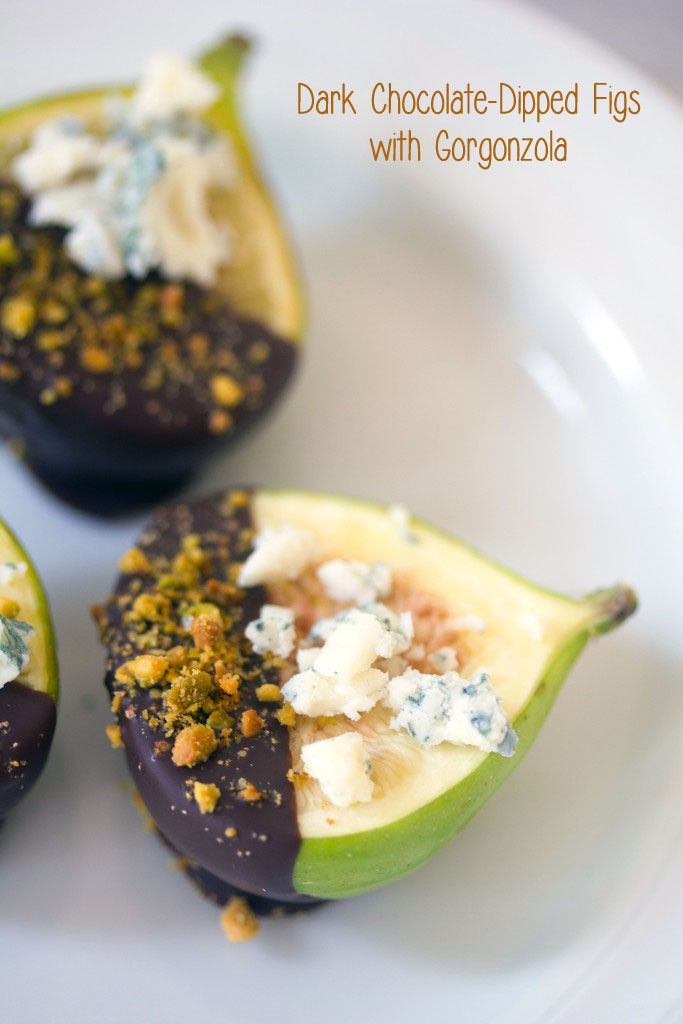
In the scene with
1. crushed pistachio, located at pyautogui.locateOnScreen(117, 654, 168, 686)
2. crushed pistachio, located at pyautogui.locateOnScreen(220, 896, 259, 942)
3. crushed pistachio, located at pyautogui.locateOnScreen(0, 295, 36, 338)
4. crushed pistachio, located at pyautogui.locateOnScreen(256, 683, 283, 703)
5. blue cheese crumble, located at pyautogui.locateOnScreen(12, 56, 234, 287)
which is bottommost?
crushed pistachio, located at pyautogui.locateOnScreen(220, 896, 259, 942)

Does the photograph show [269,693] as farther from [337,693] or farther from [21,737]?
[21,737]

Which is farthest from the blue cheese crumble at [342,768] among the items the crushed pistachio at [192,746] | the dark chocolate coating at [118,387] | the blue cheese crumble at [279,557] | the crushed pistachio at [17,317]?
the crushed pistachio at [17,317]

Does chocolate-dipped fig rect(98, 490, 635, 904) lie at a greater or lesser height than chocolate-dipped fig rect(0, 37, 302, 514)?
lesser

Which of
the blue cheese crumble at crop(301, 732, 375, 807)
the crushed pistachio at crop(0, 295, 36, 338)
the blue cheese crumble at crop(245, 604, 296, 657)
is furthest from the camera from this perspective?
the crushed pistachio at crop(0, 295, 36, 338)

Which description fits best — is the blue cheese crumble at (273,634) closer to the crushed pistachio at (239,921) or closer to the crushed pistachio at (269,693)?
the crushed pistachio at (269,693)

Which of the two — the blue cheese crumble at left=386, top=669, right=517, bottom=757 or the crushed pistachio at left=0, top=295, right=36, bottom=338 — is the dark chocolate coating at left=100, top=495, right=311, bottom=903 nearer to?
the blue cheese crumble at left=386, top=669, right=517, bottom=757

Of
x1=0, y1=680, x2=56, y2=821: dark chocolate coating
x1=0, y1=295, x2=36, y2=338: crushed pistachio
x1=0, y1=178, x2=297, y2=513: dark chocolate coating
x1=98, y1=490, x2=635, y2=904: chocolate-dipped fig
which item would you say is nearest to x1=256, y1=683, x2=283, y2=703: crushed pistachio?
x1=98, y1=490, x2=635, y2=904: chocolate-dipped fig

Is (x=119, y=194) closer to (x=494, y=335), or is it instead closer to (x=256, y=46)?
(x=256, y=46)
